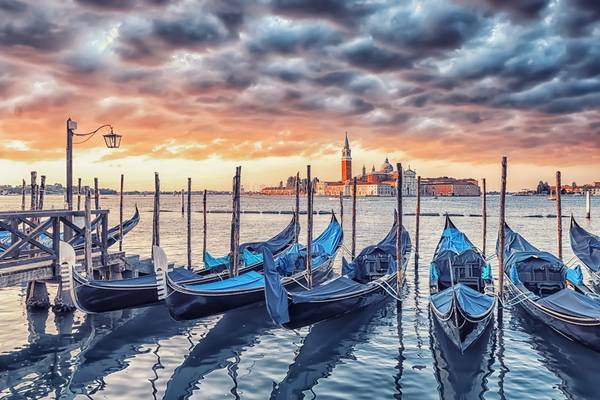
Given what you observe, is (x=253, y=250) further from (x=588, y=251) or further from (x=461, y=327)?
(x=588, y=251)

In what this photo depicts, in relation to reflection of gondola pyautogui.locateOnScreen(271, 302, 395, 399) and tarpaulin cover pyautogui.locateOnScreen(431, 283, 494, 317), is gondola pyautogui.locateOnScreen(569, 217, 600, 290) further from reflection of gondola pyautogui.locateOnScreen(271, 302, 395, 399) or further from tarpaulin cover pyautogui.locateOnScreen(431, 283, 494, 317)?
reflection of gondola pyautogui.locateOnScreen(271, 302, 395, 399)

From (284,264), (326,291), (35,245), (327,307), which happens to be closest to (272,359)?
(327,307)

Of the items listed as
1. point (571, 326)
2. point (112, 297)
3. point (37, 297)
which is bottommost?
point (37, 297)

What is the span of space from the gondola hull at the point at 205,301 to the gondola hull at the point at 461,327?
4149 millimetres

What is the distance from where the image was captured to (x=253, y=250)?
17.2 meters

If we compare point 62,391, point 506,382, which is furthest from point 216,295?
point 506,382

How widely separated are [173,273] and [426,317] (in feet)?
20.1

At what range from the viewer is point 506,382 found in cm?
795

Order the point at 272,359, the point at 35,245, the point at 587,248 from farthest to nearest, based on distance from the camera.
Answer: the point at 587,248 < the point at 35,245 < the point at 272,359

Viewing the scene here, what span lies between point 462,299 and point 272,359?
12.3 feet

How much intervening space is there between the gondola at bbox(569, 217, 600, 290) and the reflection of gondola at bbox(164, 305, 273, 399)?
10.2 meters

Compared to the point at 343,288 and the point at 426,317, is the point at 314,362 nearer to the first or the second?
the point at 343,288

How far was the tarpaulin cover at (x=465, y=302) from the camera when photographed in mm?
9109

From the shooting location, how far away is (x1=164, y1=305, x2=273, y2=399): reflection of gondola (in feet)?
25.6
